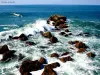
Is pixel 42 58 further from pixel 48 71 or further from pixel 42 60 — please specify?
pixel 48 71

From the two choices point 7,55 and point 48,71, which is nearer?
point 48,71

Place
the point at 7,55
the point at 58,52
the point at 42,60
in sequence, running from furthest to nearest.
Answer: the point at 58,52 → the point at 7,55 → the point at 42,60

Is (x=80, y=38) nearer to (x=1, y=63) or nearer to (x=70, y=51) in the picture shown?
(x=70, y=51)

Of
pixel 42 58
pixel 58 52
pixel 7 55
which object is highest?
pixel 42 58

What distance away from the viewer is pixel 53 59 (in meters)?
26.1

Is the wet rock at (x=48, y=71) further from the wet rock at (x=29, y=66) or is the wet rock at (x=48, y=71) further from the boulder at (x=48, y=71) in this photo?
the wet rock at (x=29, y=66)

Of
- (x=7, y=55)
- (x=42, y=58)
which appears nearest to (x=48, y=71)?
(x=42, y=58)

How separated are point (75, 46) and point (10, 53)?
396 inches

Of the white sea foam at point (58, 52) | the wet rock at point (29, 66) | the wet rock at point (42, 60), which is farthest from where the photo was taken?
the wet rock at point (42, 60)

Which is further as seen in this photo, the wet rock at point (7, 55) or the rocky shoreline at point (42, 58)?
the wet rock at point (7, 55)

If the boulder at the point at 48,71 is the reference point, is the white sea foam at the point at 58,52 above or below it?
below

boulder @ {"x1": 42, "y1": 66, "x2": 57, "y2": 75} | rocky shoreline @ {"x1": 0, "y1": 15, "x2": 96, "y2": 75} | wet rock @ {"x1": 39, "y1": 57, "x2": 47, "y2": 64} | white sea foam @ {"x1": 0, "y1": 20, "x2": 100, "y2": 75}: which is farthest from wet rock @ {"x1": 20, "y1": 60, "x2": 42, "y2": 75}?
boulder @ {"x1": 42, "y1": 66, "x2": 57, "y2": 75}

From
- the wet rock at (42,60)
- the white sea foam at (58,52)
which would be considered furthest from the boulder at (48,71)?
the wet rock at (42,60)

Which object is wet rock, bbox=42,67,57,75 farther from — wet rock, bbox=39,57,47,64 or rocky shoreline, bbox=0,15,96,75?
wet rock, bbox=39,57,47,64
